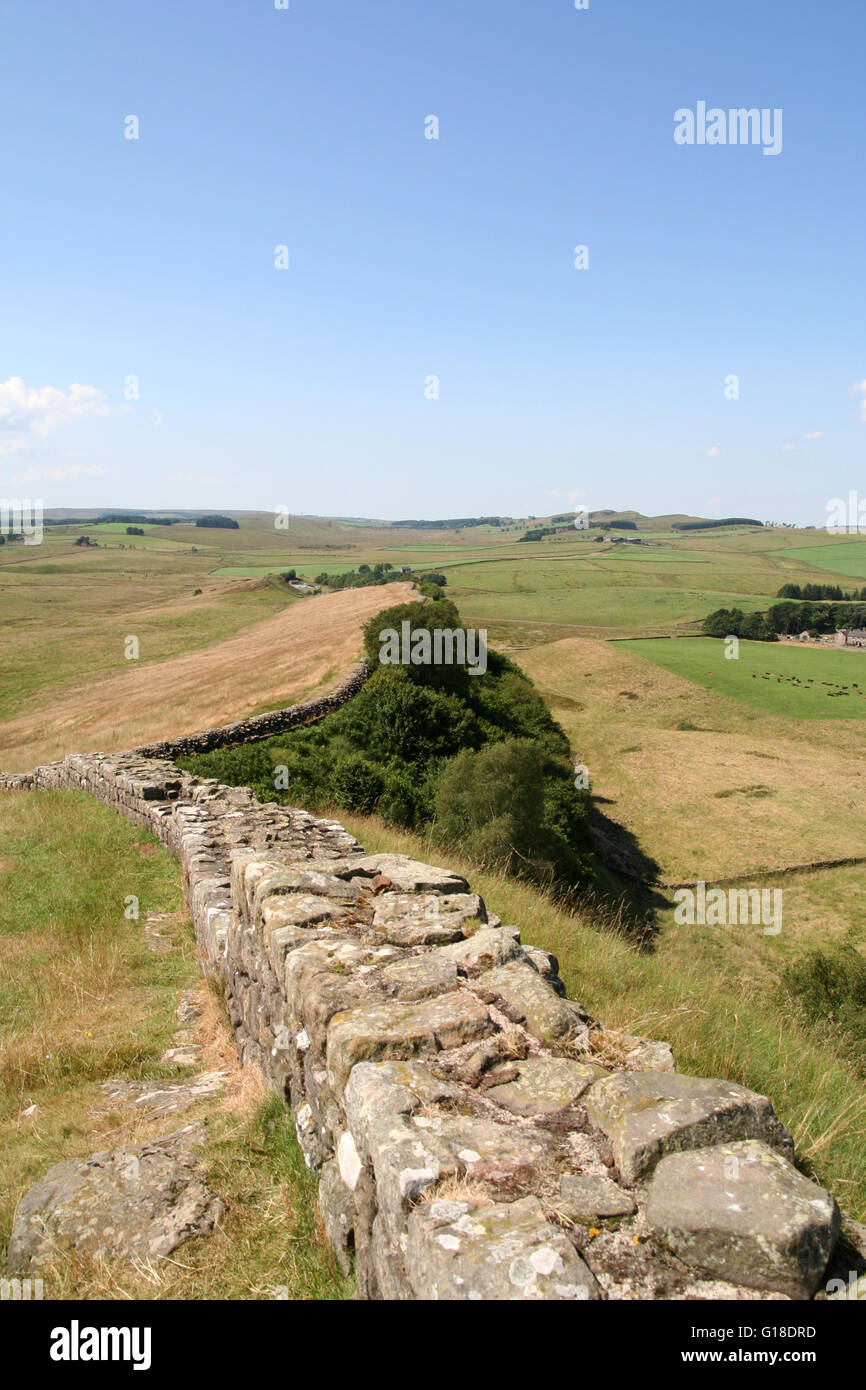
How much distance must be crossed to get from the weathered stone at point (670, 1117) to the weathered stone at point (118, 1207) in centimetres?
243

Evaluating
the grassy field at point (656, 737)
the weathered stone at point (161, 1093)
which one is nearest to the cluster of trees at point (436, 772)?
the grassy field at point (656, 737)

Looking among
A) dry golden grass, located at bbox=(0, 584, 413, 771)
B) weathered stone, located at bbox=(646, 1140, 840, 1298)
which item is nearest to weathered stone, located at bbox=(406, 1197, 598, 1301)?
weathered stone, located at bbox=(646, 1140, 840, 1298)

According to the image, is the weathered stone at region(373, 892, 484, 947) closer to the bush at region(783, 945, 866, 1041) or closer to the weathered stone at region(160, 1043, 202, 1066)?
the weathered stone at region(160, 1043, 202, 1066)

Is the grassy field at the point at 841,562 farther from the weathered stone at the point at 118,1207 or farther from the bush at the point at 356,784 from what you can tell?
the weathered stone at the point at 118,1207

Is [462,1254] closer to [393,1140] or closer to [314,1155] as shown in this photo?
[393,1140]

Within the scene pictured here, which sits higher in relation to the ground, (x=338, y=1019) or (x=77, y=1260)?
(x=338, y=1019)

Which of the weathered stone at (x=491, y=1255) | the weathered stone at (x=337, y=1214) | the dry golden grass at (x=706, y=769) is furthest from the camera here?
the dry golden grass at (x=706, y=769)

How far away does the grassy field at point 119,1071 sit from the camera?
3887mm

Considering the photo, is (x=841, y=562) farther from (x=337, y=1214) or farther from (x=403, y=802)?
(x=337, y=1214)

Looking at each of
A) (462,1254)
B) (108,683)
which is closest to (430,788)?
(462,1254)

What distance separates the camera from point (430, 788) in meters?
24.3

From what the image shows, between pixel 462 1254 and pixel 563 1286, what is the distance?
0.37 meters

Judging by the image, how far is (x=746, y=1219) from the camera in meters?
2.79

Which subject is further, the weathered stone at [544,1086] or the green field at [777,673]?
the green field at [777,673]
